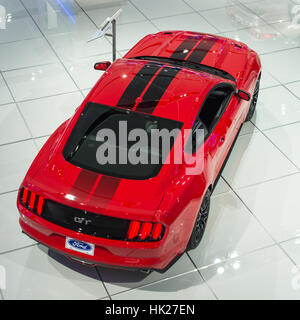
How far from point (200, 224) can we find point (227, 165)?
1.00 m

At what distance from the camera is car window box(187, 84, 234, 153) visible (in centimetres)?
383

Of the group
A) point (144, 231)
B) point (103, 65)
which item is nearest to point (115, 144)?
point (144, 231)

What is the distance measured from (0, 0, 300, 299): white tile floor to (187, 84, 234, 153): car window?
77 cm

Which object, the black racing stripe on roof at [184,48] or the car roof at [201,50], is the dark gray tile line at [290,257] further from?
the black racing stripe on roof at [184,48]

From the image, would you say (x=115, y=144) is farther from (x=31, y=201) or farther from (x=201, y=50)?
(x=201, y=50)

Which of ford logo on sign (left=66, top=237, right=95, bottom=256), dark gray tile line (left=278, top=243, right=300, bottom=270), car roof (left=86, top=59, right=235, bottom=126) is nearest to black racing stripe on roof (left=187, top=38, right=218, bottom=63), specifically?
car roof (left=86, top=59, right=235, bottom=126)

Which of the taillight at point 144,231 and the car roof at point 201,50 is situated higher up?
the car roof at point 201,50

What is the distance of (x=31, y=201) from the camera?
3525mm

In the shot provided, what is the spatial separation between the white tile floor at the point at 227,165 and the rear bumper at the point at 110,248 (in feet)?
1.26

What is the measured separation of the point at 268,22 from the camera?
283 inches

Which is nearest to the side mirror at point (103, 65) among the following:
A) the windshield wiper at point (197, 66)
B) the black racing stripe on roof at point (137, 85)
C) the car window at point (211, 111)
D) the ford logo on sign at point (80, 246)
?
the windshield wiper at point (197, 66)

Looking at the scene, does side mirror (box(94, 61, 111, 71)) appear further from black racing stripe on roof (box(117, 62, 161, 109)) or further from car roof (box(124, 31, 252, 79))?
black racing stripe on roof (box(117, 62, 161, 109))

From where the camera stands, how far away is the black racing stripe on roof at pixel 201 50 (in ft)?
15.5
